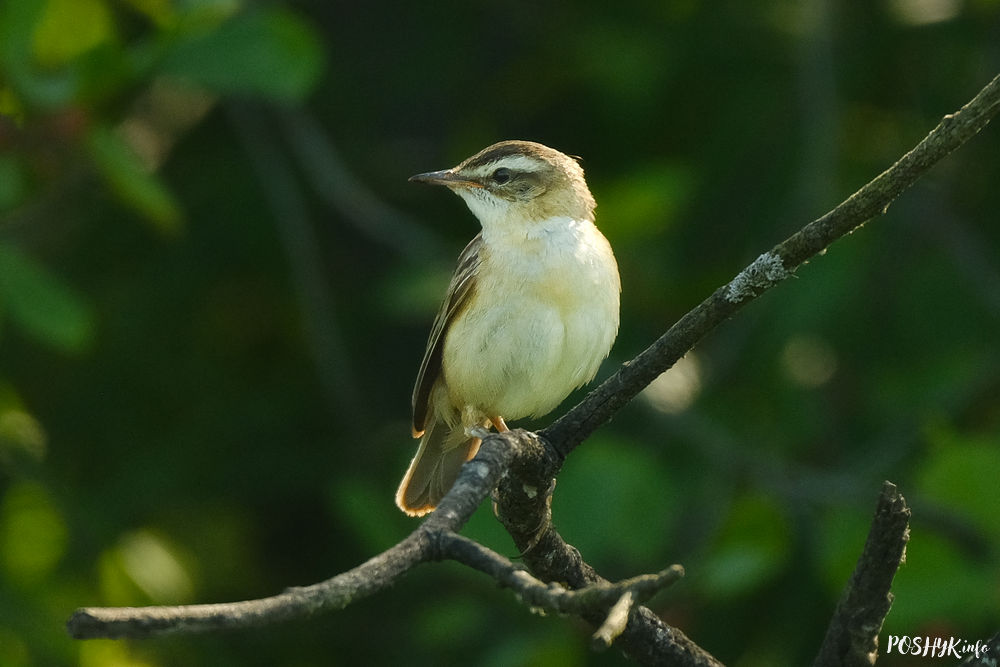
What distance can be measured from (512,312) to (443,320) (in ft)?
1.63

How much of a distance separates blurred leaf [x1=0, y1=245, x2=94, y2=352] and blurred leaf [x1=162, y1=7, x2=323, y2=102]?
96 centimetres

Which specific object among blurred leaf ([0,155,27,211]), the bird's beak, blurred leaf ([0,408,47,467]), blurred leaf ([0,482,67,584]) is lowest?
blurred leaf ([0,482,67,584])

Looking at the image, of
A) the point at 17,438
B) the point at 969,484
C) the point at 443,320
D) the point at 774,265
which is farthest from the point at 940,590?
the point at 17,438

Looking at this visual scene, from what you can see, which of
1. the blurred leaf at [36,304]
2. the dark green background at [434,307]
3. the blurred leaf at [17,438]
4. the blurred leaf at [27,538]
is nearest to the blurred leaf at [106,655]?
the dark green background at [434,307]

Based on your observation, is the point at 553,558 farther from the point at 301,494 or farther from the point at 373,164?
the point at 373,164

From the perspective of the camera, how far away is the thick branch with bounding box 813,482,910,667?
8.23 ft

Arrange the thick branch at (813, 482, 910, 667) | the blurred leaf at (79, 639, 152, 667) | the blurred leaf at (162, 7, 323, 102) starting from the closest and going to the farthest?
the thick branch at (813, 482, 910, 667) → the blurred leaf at (162, 7, 323, 102) → the blurred leaf at (79, 639, 152, 667)

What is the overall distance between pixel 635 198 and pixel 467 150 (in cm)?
A: 143

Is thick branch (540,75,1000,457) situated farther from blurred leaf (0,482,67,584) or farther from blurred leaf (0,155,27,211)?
blurred leaf (0,482,67,584)

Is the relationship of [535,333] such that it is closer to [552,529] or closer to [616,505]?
[616,505]

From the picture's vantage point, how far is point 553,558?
299cm

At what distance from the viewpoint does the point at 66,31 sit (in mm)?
5000

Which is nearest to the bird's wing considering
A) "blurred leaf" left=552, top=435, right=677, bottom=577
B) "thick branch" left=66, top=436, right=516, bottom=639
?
"blurred leaf" left=552, top=435, right=677, bottom=577

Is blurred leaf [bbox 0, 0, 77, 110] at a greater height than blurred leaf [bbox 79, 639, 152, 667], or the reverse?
blurred leaf [bbox 0, 0, 77, 110]
